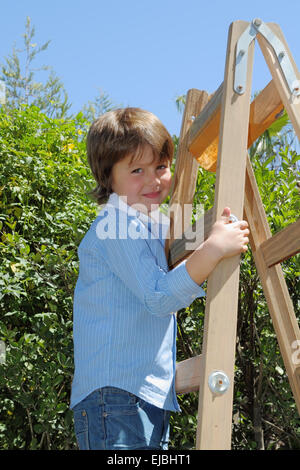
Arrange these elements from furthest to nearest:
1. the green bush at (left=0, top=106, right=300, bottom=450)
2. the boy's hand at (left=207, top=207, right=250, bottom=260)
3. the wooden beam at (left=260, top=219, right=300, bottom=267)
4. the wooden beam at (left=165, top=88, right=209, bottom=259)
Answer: the green bush at (left=0, top=106, right=300, bottom=450), the wooden beam at (left=165, top=88, right=209, bottom=259), the wooden beam at (left=260, top=219, right=300, bottom=267), the boy's hand at (left=207, top=207, right=250, bottom=260)

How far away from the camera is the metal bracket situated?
57.5 inches

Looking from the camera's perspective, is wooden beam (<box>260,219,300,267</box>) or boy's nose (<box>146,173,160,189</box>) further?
boy's nose (<box>146,173,160,189</box>)

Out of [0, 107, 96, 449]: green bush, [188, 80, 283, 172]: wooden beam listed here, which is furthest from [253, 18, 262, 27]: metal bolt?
[0, 107, 96, 449]: green bush

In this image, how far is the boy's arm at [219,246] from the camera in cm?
134

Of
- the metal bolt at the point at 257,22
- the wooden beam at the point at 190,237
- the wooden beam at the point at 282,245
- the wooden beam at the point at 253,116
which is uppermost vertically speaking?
the metal bolt at the point at 257,22

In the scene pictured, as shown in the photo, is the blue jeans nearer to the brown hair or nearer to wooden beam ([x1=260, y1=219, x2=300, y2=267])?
wooden beam ([x1=260, y1=219, x2=300, y2=267])

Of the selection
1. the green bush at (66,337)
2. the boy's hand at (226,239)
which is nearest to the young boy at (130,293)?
the boy's hand at (226,239)

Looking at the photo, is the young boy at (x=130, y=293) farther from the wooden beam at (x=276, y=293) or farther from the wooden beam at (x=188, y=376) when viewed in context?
the wooden beam at (x=276, y=293)

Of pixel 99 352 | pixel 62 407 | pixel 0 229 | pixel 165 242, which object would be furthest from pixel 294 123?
pixel 0 229

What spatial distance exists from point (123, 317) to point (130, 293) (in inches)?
2.8

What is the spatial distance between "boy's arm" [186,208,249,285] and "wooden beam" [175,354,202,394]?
9.6 inches

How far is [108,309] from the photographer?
1618mm

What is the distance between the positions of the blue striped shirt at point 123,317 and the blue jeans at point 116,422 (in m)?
0.02
